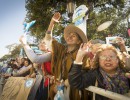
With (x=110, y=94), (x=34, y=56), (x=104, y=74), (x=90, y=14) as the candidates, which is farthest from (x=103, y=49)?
(x=90, y=14)

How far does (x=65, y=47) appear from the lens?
11.2ft

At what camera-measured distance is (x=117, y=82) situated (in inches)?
91.8

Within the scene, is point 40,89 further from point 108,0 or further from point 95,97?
point 108,0

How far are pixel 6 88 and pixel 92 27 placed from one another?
38.7ft

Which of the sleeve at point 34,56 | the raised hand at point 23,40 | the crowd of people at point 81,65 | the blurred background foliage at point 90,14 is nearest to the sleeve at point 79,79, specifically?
the crowd of people at point 81,65

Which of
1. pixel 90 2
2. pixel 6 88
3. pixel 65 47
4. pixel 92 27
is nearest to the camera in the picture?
pixel 65 47

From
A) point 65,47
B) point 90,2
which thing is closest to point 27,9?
point 90,2

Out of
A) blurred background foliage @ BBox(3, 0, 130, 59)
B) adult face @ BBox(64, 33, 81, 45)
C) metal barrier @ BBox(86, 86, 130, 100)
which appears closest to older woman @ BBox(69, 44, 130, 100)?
metal barrier @ BBox(86, 86, 130, 100)

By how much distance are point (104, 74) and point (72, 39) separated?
1.06m

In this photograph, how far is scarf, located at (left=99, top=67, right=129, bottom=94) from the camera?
2.30m

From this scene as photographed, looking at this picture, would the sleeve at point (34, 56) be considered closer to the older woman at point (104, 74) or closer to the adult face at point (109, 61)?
the older woman at point (104, 74)

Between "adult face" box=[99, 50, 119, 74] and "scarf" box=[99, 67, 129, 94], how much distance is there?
6 cm

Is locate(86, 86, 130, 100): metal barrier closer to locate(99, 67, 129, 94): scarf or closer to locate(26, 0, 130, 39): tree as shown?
locate(99, 67, 129, 94): scarf

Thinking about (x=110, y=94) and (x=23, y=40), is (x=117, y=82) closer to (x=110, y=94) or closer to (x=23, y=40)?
(x=110, y=94)
